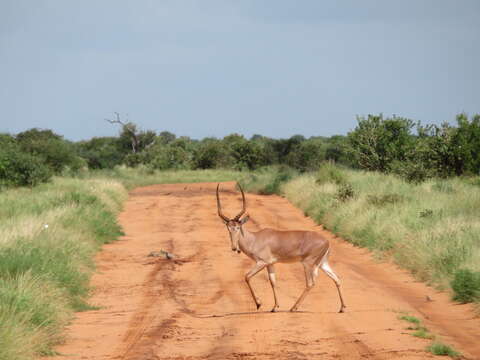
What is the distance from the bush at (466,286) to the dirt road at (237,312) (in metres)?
0.27

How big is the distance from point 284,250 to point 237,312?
1.23 meters

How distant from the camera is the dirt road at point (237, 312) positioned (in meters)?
8.74

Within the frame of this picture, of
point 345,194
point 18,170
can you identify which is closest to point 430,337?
point 345,194

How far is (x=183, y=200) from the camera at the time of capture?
34250mm

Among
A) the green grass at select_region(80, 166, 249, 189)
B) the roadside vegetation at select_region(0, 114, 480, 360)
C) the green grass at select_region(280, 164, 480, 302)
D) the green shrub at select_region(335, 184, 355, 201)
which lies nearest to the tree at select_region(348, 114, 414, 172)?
the roadside vegetation at select_region(0, 114, 480, 360)

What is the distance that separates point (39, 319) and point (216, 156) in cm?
5168

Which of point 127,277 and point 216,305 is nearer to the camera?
point 216,305

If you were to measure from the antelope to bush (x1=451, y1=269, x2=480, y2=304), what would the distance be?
2339mm

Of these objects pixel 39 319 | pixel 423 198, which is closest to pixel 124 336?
pixel 39 319

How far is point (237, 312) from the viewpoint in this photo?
1124cm

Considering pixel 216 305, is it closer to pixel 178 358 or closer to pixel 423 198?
pixel 178 358

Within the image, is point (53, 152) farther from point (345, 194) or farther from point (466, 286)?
point (466, 286)

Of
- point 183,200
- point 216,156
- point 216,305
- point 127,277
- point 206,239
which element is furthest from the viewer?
point 216,156

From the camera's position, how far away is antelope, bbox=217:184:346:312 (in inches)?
446
